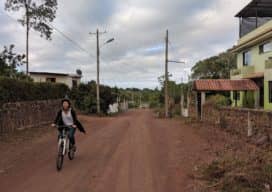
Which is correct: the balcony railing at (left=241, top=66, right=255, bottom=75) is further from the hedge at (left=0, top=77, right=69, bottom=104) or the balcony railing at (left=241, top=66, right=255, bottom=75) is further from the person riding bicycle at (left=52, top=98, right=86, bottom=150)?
the person riding bicycle at (left=52, top=98, right=86, bottom=150)

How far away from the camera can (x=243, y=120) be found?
1486 centimetres

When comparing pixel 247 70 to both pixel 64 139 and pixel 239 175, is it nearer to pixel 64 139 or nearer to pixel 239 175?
pixel 64 139

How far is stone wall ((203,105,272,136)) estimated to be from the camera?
12.7m

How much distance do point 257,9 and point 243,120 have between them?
64.5 ft

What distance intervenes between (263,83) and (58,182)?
24.2 meters

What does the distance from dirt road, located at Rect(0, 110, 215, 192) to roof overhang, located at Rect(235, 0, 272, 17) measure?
20319 mm

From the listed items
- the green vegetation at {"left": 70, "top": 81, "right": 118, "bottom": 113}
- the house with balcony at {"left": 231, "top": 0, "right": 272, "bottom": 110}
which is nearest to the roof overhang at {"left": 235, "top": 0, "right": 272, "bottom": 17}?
the house with balcony at {"left": 231, "top": 0, "right": 272, "bottom": 110}

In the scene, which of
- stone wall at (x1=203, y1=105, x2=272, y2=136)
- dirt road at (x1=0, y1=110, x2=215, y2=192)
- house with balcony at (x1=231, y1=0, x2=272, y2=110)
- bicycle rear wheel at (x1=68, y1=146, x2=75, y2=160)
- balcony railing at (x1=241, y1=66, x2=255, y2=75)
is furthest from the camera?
balcony railing at (x1=241, y1=66, x2=255, y2=75)

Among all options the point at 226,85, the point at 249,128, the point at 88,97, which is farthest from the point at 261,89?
the point at 88,97

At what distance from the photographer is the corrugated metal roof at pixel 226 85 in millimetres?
26438

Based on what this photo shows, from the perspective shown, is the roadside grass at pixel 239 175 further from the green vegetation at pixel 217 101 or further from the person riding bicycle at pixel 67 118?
the green vegetation at pixel 217 101

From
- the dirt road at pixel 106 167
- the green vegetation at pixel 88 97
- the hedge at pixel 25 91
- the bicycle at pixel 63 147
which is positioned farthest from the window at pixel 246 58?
the bicycle at pixel 63 147

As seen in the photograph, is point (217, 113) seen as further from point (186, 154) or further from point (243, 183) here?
point (243, 183)

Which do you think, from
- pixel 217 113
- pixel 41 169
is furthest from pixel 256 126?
pixel 41 169
